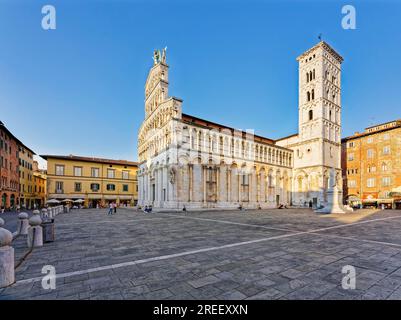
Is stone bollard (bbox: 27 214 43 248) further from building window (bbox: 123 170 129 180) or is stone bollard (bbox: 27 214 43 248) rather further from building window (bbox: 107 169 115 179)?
building window (bbox: 123 170 129 180)

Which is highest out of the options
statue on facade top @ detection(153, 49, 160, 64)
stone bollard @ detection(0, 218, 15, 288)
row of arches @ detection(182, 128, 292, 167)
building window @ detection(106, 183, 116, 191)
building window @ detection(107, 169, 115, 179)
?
statue on facade top @ detection(153, 49, 160, 64)

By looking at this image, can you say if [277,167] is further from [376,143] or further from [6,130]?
[6,130]

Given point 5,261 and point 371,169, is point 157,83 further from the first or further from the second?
point 371,169

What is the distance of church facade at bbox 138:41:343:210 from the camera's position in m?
30.8

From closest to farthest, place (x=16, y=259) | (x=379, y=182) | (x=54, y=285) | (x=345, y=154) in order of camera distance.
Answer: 1. (x=54, y=285)
2. (x=16, y=259)
3. (x=379, y=182)
4. (x=345, y=154)

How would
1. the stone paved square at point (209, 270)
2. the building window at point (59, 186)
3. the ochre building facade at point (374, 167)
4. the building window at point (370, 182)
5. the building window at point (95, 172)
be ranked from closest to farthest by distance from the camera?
the stone paved square at point (209, 270)
the ochre building facade at point (374, 167)
the building window at point (59, 186)
the building window at point (370, 182)
the building window at point (95, 172)

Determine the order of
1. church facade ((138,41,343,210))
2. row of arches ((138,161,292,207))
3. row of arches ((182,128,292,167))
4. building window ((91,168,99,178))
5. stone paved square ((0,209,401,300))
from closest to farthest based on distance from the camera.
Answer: stone paved square ((0,209,401,300)) → row of arches ((138,161,292,207)) → church facade ((138,41,343,210)) → row of arches ((182,128,292,167)) → building window ((91,168,99,178))

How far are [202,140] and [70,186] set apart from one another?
31.3 meters

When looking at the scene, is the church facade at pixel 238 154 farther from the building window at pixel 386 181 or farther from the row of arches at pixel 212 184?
the building window at pixel 386 181

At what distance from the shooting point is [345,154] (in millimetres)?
50562

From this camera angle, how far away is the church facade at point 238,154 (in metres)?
30.8

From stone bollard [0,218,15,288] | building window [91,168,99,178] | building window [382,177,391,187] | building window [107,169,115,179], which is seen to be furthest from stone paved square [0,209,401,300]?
building window [382,177,391,187]

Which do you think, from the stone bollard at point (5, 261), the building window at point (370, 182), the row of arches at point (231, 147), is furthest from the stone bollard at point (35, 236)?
the building window at point (370, 182)
